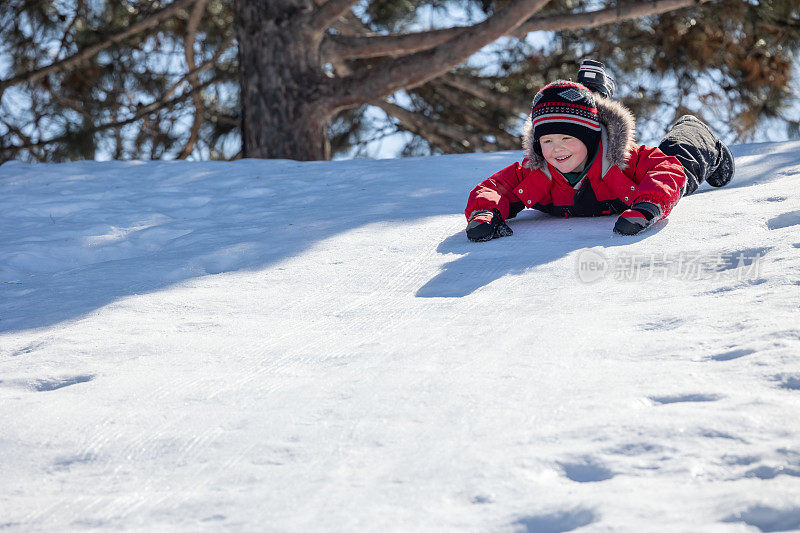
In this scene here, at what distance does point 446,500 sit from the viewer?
3.59 feet

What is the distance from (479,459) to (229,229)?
192 centimetres

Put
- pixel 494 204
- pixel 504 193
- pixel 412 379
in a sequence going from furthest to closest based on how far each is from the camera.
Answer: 1. pixel 504 193
2. pixel 494 204
3. pixel 412 379

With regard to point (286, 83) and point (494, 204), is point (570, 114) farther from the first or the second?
point (286, 83)

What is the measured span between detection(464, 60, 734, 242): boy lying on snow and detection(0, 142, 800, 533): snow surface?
9 centimetres

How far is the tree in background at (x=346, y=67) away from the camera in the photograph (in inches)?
205

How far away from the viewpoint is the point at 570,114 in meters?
2.54

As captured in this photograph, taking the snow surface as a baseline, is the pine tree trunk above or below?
above

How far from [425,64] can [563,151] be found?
2528 mm

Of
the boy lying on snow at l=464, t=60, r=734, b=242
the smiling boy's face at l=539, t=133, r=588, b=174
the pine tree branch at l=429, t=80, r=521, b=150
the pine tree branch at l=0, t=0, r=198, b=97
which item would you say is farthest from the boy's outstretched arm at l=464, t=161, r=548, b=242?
the pine tree branch at l=0, t=0, r=198, b=97

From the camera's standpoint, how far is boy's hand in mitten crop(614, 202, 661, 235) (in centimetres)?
231

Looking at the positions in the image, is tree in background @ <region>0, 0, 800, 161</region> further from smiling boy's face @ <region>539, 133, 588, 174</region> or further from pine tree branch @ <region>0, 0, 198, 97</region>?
smiling boy's face @ <region>539, 133, 588, 174</region>

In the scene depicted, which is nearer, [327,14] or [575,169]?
[575,169]

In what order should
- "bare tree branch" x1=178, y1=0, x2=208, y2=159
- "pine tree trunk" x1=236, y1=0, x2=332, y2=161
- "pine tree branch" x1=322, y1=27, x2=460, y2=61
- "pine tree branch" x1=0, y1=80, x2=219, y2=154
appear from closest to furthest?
"pine tree branch" x1=322, y1=27, x2=460, y2=61 < "pine tree trunk" x1=236, y1=0, x2=332, y2=161 < "bare tree branch" x1=178, y1=0, x2=208, y2=159 < "pine tree branch" x1=0, y1=80, x2=219, y2=154

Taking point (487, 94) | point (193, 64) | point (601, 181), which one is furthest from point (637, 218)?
point (193, 64)
